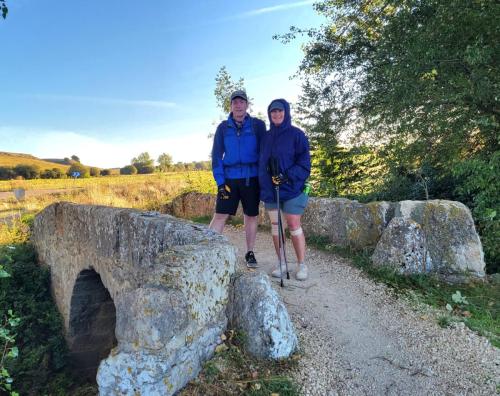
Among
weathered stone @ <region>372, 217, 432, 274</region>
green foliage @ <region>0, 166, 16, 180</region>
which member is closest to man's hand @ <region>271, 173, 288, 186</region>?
weathered stone @ <region>372, 217, 432, 274</region>

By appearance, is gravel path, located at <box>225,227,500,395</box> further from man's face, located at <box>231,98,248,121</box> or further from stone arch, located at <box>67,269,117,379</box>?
stone arch, located at <box>67,269,117,379</box>

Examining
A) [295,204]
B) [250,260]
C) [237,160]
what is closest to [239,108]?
[237,160]

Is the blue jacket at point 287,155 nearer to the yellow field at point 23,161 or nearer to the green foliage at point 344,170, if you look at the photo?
the green foliage at point 344,170

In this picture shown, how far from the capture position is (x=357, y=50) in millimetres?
8469

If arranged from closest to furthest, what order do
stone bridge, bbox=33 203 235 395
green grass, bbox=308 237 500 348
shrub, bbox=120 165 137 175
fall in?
stone bridge, bbox=33 203 235 395, green grass, bbox=308 237 500 348, shrub, bbox=120 165 137 175

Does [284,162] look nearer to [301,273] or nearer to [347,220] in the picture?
[301,273]

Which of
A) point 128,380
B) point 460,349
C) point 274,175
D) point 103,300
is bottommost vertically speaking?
point 103,300

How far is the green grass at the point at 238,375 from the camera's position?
2531 millimetres

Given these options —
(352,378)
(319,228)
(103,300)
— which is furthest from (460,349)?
(103,300)

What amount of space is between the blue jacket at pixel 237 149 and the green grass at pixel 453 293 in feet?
7.29

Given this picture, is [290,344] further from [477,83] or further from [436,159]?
[436,159]

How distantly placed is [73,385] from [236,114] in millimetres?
6519

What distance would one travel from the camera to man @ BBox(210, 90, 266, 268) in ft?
14.4

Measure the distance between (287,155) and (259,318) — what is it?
202 cm
